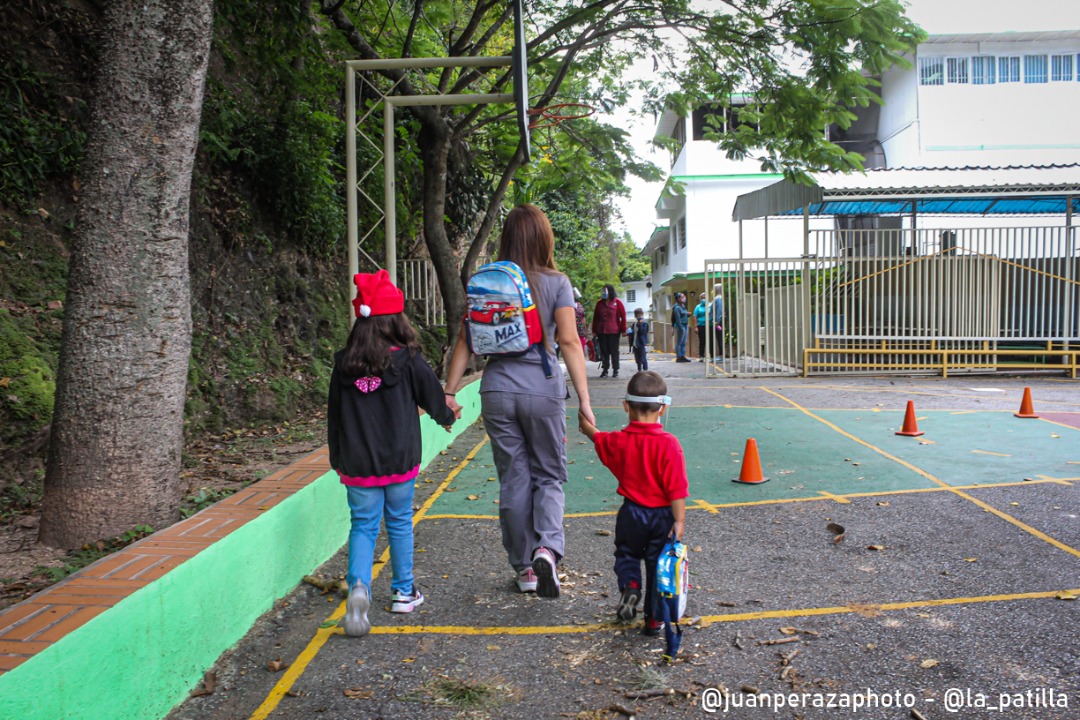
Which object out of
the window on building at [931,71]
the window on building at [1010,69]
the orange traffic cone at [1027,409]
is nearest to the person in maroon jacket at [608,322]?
the orange traffic cone at [1027,409]

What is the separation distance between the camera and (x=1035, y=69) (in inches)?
1020

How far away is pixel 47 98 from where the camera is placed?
758 cm

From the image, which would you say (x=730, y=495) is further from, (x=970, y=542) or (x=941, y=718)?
(x=941, y=718)

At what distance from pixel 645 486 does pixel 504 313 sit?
3.90 ft

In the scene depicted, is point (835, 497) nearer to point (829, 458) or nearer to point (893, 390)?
point (829, 458)

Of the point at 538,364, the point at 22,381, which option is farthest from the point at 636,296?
the point at 538,364

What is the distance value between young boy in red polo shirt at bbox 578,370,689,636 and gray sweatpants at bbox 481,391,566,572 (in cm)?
54

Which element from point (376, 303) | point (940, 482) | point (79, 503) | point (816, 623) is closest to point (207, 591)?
point (79, 503)

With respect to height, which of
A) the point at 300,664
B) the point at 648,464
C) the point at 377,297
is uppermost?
the point at 377,297

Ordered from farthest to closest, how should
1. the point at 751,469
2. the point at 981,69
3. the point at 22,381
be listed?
the point at 981,69, the point at 751,469, the point at 22,381

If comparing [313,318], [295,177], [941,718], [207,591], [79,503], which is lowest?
[941,718]

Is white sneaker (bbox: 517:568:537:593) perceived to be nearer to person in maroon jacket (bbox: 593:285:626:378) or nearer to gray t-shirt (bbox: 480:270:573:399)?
gray t-shirt (bbox: 480:270:573:399)

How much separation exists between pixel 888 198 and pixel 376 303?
42.0ft

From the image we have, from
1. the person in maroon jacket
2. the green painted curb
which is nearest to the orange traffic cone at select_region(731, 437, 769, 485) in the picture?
the green painted curb
